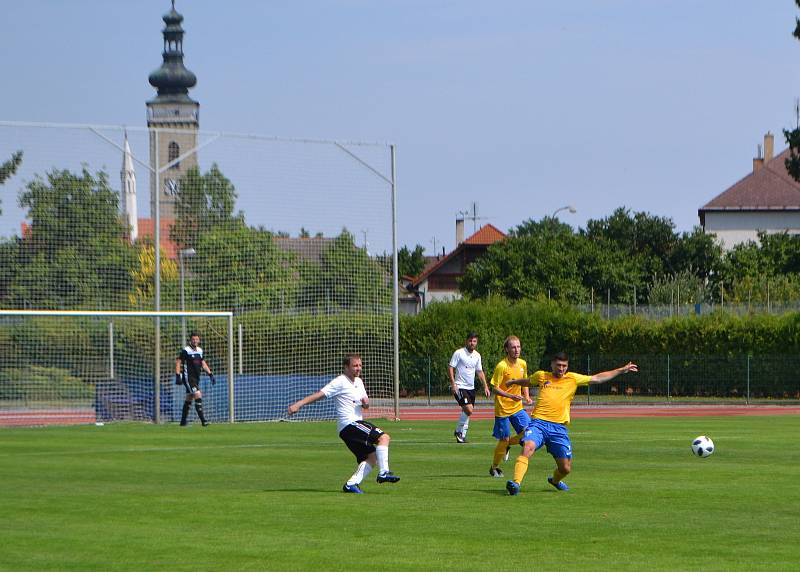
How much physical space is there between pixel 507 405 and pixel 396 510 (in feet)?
19.6

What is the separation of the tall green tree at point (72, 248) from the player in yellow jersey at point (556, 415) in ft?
65.1

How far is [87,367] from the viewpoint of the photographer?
34375 millimetres

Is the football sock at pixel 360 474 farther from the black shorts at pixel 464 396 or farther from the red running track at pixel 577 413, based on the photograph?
the red running track at pixel 577 413

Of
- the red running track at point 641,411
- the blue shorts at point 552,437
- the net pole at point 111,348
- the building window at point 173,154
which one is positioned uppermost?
Result: the building window at point 173,154

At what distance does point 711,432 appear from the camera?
1161 inches

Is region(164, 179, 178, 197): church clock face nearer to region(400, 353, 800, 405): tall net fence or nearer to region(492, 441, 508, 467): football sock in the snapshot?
region(400, 353, 800, 405): tall net fence

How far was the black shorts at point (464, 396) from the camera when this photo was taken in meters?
25.4

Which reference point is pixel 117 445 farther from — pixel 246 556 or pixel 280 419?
pixel 246 556

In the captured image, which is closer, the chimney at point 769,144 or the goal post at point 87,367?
the goal post at point 87,367

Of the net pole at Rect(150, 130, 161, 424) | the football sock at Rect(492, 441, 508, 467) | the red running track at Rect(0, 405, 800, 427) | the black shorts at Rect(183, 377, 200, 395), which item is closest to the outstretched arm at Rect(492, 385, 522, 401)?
the football sock at Rect(492, 441, 508, 467)

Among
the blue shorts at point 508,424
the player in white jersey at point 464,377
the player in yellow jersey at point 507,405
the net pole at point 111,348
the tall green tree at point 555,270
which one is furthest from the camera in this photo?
the tall green tree at point 555,270

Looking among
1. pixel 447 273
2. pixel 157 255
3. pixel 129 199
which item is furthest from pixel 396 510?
pixel 447 273

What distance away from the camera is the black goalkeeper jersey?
31.5m

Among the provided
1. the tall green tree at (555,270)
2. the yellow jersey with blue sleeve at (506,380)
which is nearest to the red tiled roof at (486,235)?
the tall green tree at (555,270)
